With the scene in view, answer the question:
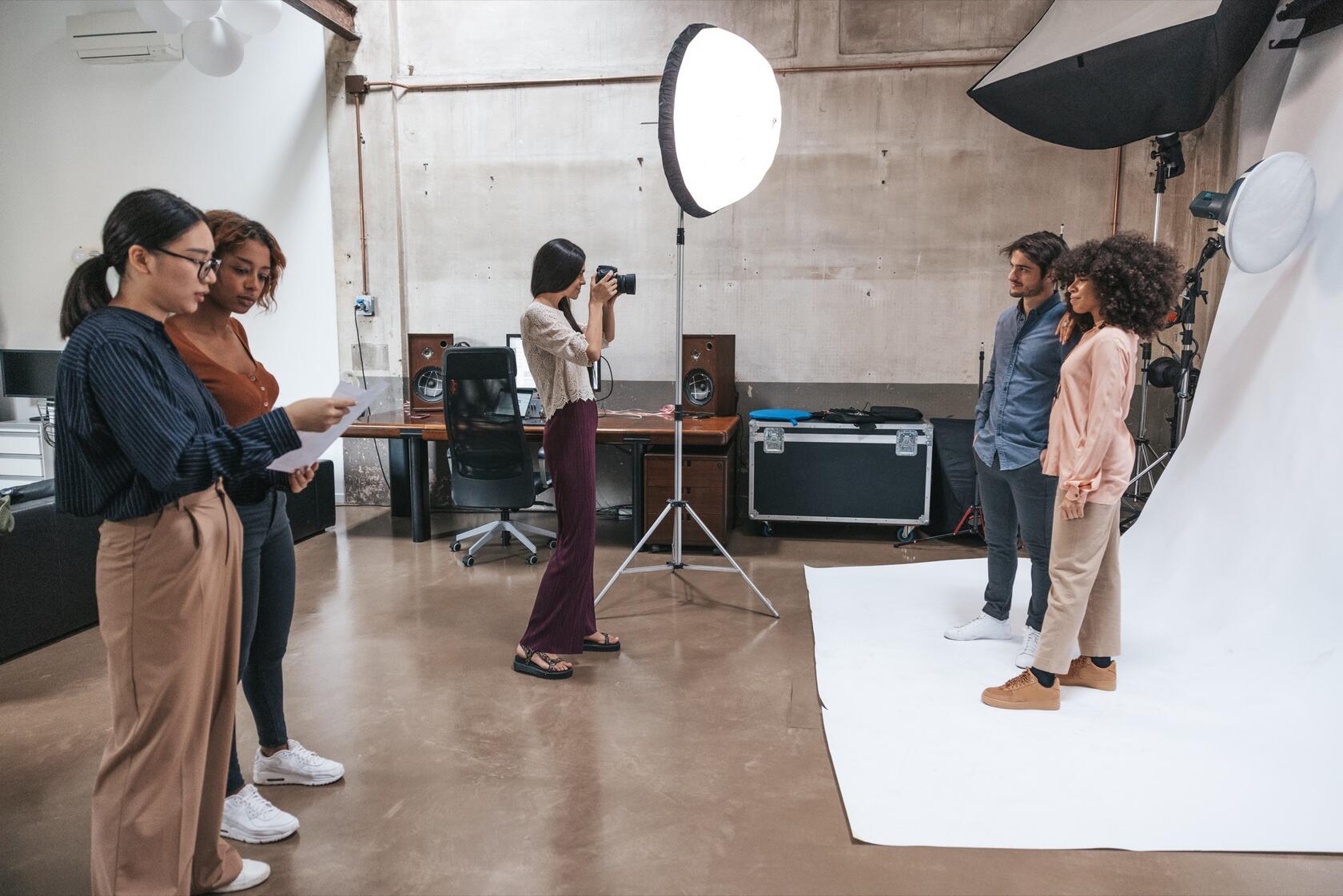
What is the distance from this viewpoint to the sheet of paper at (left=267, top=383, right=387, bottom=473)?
4.68 feet

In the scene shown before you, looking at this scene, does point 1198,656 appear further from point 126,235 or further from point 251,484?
point 126,235

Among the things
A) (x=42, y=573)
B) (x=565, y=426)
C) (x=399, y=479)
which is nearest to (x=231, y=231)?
(x=565, y=426)

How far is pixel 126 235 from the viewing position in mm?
1323

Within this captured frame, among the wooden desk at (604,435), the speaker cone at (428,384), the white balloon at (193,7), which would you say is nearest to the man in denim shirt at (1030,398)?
the wooden desk at (604,435)

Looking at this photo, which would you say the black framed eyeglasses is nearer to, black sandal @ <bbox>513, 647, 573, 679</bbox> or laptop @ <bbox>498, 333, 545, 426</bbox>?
black sandal @ <bbox>513, 647, 573, 679</bbox>

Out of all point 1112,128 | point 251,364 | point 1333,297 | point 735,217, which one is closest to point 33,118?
point 735,217

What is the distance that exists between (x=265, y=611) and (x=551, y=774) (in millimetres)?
835

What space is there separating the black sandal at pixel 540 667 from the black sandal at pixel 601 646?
19 cm

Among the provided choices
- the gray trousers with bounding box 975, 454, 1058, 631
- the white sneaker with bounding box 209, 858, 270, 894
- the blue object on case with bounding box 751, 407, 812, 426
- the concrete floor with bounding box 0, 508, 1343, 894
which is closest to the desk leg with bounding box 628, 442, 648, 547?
the blue object on case with bounding box 751, 407, 812, 426

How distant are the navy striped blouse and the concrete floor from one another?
0.92 metres

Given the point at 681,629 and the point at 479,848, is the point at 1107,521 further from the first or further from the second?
the point at 479,848

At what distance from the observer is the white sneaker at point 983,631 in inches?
122

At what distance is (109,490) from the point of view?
132 centimetres

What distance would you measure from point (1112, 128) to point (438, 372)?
3915mm
